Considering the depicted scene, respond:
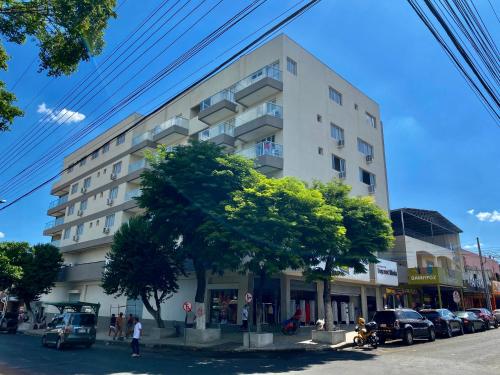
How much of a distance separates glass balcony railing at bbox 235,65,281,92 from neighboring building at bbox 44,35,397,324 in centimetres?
8

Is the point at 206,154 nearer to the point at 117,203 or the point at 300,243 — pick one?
the point at 300,243

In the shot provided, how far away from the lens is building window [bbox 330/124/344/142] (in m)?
32.0

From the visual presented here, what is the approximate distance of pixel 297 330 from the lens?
2336 centimetres

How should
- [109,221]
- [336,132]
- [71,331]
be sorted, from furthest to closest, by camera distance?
[109,221] < [336,132] < [71,331]

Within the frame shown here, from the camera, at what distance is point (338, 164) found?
105 ft

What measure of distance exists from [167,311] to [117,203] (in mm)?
13610

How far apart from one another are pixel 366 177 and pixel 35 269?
32019 millimetres

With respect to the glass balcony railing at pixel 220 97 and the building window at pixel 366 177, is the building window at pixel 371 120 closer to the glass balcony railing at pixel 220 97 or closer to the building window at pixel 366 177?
the building window at pixel 366 177

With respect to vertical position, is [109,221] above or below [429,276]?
above

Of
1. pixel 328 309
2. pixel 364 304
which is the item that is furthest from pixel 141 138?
pixel 328 309

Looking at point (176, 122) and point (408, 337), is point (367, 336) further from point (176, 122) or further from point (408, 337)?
point (176, 122)

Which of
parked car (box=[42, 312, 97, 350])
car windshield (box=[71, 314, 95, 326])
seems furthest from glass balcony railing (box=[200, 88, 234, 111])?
parked car (box=[42, 312, 97, 350])

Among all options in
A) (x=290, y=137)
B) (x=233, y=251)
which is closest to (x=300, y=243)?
(x=233, y=251)

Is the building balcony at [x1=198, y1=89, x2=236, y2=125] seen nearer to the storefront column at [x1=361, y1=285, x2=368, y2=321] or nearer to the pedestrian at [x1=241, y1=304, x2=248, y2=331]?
the pedestrian at [x1=241, y1=304, x2=248, y2=331]
